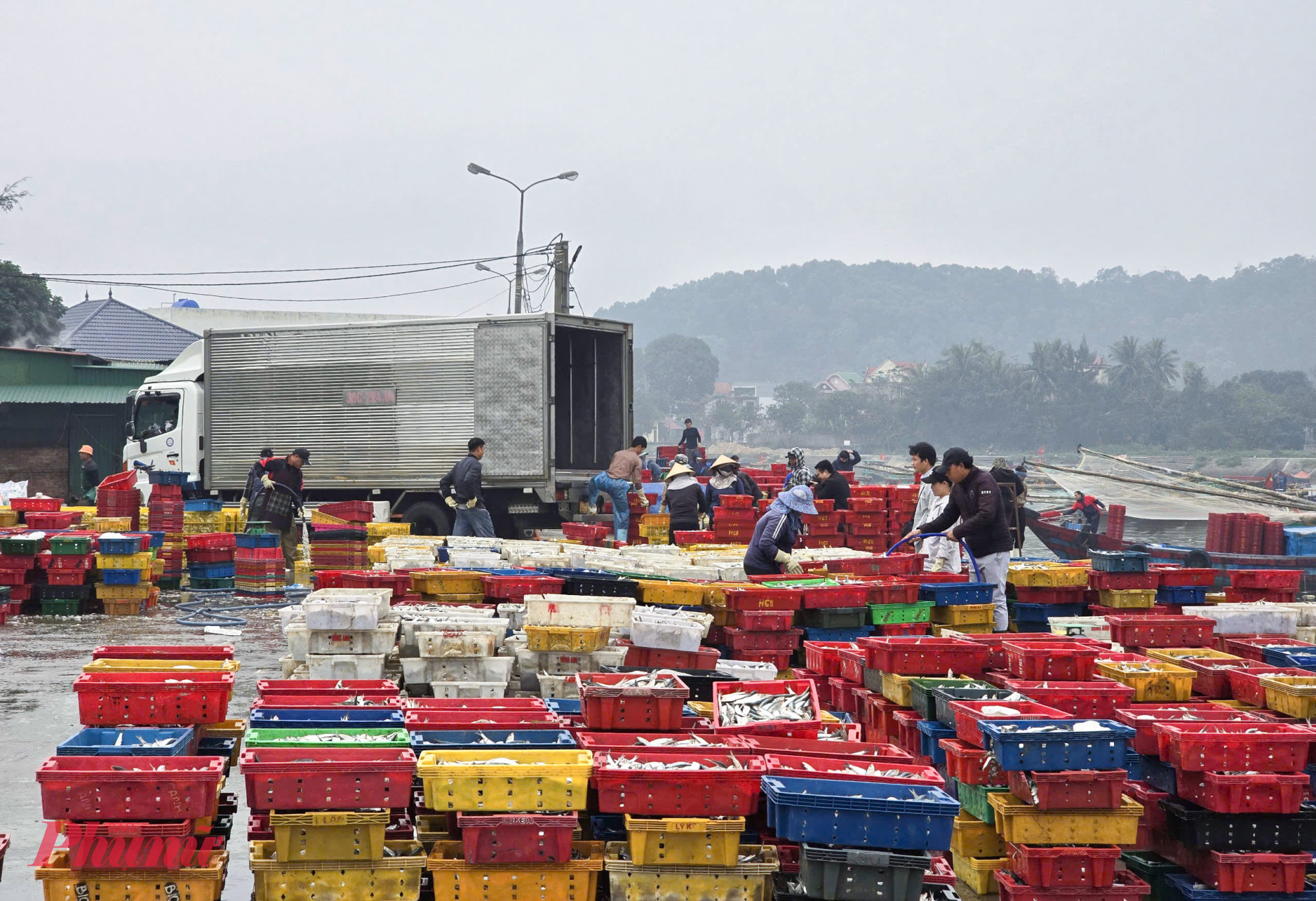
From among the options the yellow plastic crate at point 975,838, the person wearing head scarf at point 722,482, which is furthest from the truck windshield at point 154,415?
the yellow plastic crate at point 975,838

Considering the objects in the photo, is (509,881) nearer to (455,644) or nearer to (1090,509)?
(455,644)

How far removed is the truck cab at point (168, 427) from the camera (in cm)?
2553

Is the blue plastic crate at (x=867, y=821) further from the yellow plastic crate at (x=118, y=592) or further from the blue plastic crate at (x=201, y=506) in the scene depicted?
the blue plastic crate at (x=201, y=506)

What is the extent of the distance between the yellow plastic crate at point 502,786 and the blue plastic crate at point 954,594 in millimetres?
6028

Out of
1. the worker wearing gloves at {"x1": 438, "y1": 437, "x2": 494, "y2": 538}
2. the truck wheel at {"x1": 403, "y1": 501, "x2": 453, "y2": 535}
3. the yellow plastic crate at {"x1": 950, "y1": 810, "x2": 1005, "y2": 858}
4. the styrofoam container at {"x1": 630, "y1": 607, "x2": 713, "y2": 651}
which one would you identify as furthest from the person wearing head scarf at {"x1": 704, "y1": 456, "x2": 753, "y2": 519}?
the yellow plastic crate at {"x1": 950, "y1": 810, "x2": 1005, "y2": 858}

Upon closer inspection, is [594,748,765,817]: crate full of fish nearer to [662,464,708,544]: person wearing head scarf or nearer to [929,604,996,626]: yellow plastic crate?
[929,604,996,626]: yellow plastic crate

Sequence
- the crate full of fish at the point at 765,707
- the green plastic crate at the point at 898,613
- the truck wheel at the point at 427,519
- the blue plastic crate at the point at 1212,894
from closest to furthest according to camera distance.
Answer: the blue plastic crate at the point at 1212,894, the crate full of fish at the point at 765,707, the green plastic crate at the point at 898,613, the truck wheel at the point at 427,519

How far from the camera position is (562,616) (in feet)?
30.2

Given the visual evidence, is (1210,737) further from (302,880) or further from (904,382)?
(904,382)

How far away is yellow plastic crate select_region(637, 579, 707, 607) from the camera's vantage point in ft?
35.4

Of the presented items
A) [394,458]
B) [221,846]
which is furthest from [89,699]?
[394,458]

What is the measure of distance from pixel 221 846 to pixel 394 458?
59.0 ft

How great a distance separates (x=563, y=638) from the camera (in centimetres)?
860

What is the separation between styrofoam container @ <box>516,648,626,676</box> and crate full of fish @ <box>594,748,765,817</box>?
3.00 metres
